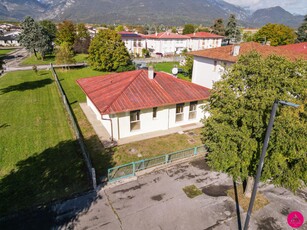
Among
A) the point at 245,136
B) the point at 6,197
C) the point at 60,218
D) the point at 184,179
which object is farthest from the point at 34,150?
the point at 245,136

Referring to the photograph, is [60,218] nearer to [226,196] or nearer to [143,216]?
[143,216]

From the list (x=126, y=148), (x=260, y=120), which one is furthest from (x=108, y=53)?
(x=260, y=120)

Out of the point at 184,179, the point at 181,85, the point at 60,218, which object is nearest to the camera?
the point at 60,218

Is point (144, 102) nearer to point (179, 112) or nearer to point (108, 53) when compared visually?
point (179, 112)

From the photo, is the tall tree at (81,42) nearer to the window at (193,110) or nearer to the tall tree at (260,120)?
the window at (193,110)

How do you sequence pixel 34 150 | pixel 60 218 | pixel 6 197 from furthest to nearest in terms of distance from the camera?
pixel 34 150, pixel 6 197, pixel 60 218

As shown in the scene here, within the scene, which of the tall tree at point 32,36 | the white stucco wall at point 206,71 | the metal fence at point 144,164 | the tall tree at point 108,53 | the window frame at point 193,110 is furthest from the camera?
the tall tree at point 32,36

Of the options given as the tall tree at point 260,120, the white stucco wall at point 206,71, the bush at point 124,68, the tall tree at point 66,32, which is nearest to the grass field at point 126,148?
the tall tree at point 260,120
